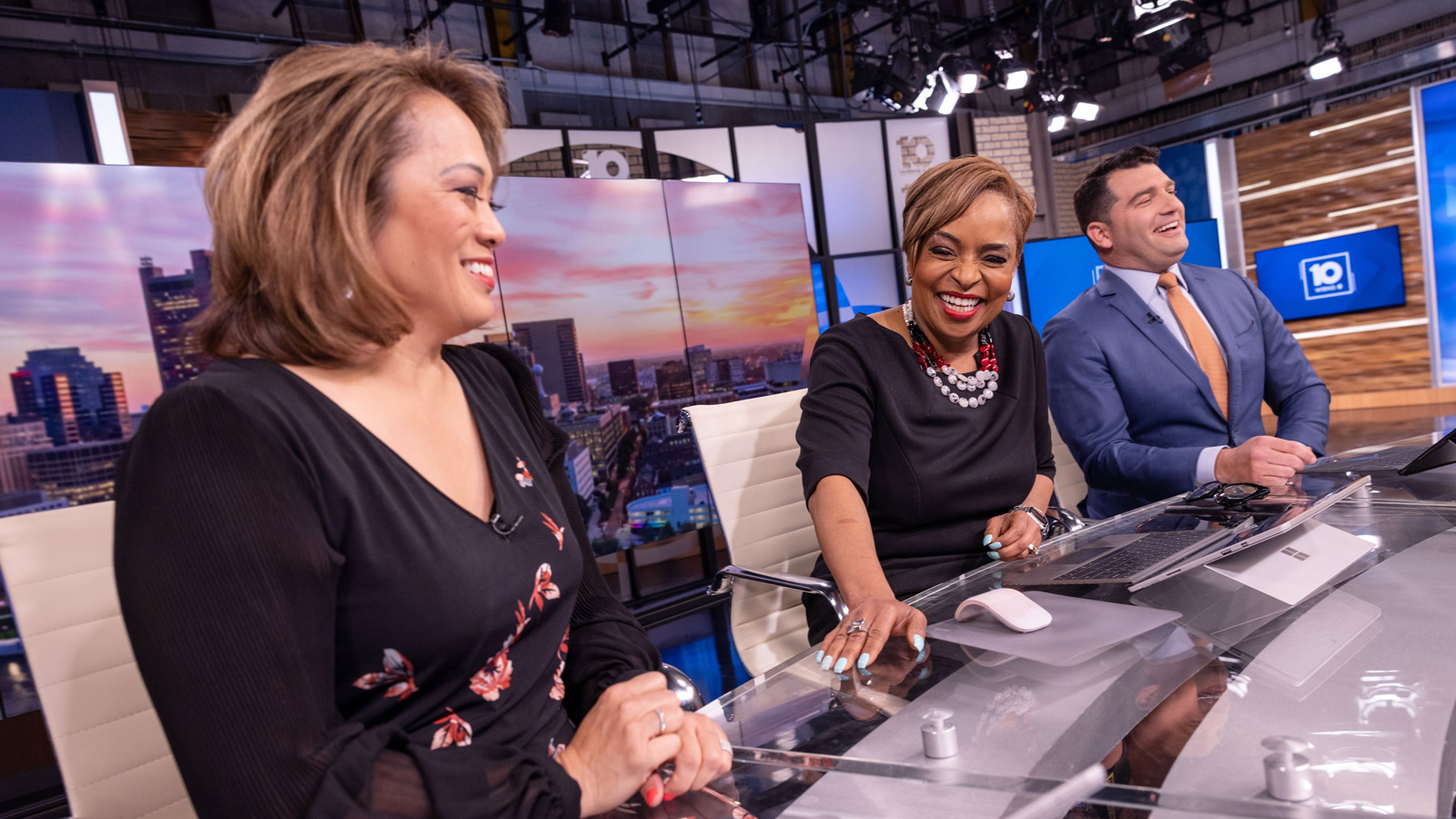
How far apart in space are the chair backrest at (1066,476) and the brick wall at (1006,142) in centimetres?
590

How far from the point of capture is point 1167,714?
31.8 inches

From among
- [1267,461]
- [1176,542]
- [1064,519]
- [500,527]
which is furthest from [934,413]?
[500,527]

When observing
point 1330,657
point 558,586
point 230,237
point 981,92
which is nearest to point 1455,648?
point 1330,657

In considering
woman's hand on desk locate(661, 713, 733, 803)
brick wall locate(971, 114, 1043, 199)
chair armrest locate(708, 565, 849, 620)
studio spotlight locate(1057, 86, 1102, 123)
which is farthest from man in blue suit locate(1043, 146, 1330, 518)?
studio spotlight locate(1057, 86, 1102, 123)

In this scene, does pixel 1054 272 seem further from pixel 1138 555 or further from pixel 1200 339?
pixel 1138 555

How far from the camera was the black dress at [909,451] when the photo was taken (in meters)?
1.73

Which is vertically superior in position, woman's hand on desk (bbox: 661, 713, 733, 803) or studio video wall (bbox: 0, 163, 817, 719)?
studio video wall (bbox: 0, 163, 817, 719)

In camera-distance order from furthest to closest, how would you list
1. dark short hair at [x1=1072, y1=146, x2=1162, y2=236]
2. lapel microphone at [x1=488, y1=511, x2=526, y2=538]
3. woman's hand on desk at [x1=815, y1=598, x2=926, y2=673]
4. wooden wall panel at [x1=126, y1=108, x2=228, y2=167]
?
wooden wall panel at [x1=126, y1=108, x2=228, y2=167] < dark short hair at [x1=1072, y1=146, x2=1162, y2=236] < woman's hand on desk at [x1=815, y1=598, x2=926, y2=673] < lapel microphone at [x1=488, y1=511, x2=526, y2=538]

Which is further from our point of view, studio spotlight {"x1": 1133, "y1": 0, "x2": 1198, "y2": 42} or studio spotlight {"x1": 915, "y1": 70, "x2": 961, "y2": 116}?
studio spotlight {"x1": 915, "y1": 70, "x2": 961, "y2": 116}

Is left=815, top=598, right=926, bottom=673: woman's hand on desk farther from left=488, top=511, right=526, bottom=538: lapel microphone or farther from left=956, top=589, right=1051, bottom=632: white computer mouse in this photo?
left=488, top=511, right=526, bottom=538: lapel microphone

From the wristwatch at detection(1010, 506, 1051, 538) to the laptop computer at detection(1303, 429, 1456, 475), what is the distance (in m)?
0.56

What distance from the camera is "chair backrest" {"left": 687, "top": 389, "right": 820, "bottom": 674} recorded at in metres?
1.95

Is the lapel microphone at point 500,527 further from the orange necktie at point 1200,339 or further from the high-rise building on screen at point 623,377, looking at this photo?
the high-rise building on screen at point 623,377

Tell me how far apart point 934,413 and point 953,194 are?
451 mm
